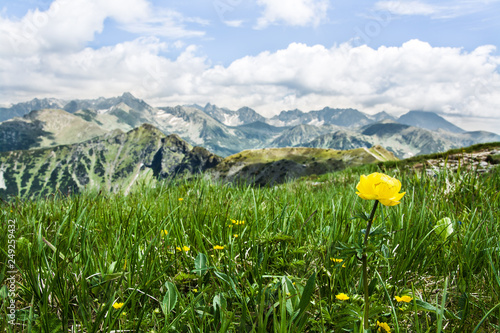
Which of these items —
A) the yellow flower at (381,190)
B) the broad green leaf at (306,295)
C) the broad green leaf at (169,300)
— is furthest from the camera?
the broad green leaf at (169,300)

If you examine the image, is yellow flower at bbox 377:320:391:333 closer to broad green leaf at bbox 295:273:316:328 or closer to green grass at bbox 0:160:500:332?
green grass at bbox 0:160:500:332

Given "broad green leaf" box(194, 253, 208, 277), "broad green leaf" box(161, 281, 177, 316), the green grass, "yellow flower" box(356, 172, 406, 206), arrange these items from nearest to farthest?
"yellow flower" box(356, 172, 406, 206) → the green grass → "broad green leaf" box(161, 281, 177, 316) → "broad green leaf" box(194, 253, 208, 277)

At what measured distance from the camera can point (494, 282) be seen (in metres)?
2.36

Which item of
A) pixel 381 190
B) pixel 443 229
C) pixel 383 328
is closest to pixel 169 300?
pixel 383 328

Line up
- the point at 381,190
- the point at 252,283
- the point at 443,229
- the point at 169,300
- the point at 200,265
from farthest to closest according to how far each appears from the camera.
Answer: the point at 443,229 < the point at 252,283 < the point at 200,265 < the point at 169,300 < the point at 381,190

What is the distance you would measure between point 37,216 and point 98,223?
56.0 inches

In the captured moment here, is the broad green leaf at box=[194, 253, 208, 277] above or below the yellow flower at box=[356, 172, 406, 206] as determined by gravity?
below

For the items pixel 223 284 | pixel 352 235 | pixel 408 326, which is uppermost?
pixel 352 235

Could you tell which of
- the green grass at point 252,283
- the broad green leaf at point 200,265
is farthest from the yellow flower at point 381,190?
the broad green leaf at point 200,265

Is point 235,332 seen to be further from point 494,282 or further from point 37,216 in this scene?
point 37,216

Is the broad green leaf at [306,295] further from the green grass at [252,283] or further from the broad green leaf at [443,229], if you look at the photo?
the broad green leaf at [443,229]

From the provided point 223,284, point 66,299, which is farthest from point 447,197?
point 66,299

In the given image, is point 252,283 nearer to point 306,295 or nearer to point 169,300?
point 169,300

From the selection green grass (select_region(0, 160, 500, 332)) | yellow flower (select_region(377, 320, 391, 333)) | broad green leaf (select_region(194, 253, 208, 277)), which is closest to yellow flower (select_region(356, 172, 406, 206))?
green grass (select_region(0, 160, 500, 332))
